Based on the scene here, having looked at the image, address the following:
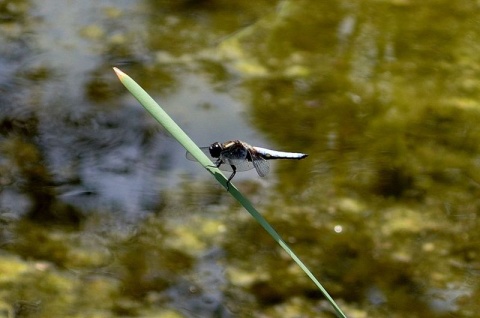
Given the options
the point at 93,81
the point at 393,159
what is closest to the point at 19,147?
the point at 93,81

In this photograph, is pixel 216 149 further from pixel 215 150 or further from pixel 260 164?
pixel 260 164

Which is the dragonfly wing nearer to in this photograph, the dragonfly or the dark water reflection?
the dragonfly

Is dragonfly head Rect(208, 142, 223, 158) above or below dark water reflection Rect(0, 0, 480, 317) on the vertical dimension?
above

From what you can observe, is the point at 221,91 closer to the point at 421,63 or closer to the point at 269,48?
the point at 269,48

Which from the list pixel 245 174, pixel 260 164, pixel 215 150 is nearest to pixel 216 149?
pixel 215 150

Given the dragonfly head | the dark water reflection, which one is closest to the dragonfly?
the dragonfly head

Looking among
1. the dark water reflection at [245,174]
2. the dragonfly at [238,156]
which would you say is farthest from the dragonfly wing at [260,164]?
the dark water reflection at [245,174]

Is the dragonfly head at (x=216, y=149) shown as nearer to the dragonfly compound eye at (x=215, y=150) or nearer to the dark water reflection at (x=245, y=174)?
the dragonfly compound eye at (x=215, y=150)
